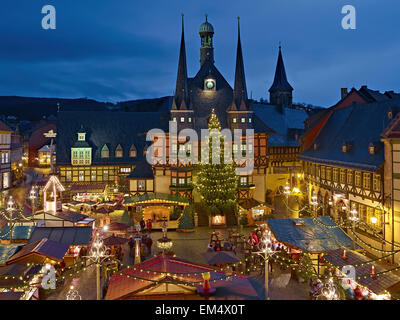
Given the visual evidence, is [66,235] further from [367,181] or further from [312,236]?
[367,181]

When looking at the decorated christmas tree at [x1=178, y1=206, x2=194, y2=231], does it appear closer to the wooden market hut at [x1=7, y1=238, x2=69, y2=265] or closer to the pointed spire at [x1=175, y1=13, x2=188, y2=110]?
the wooden market hut at [x1=7, y1=238, x2=69, y2=265]

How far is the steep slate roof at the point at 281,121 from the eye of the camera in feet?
165

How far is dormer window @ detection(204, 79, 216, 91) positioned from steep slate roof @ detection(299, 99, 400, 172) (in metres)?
12.5

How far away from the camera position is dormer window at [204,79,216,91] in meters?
41.0

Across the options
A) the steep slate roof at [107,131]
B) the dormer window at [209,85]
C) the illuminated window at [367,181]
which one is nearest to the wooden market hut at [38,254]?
the illuminated window at [367,181]

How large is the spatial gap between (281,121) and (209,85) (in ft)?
72.9

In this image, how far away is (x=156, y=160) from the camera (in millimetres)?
38344

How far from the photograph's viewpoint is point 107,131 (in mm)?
48188

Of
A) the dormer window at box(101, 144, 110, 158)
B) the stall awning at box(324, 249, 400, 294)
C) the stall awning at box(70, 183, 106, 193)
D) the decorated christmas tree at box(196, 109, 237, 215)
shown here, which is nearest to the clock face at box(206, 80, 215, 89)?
the decorated christmas tree at box(196, 109, 237, 215)

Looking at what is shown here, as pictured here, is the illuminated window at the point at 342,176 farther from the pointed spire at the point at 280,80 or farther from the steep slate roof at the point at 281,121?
the pointed spire at the point at 280,80

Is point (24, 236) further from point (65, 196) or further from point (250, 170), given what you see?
point (250, 170)

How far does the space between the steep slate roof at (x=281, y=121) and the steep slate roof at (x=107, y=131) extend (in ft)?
53.2

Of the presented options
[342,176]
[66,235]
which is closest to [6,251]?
[66,235]
